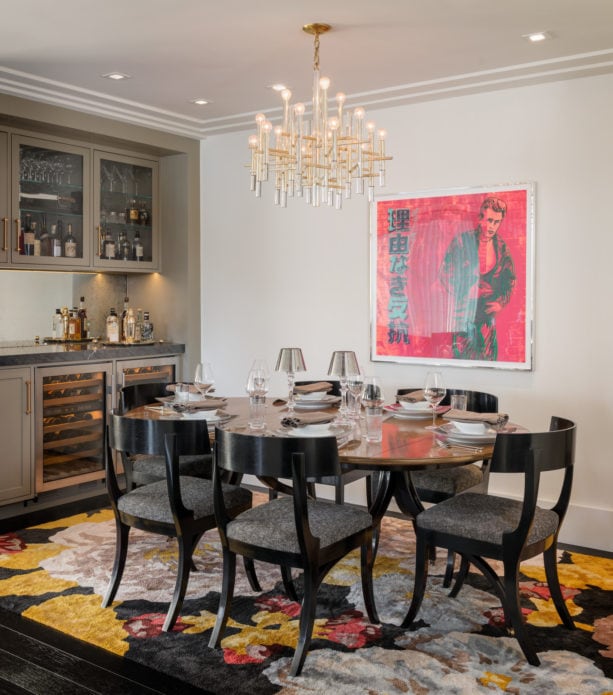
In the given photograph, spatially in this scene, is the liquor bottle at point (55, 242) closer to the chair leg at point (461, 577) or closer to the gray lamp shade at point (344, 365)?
the gray lamp shade at point (344, 365)

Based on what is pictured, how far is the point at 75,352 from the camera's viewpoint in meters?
4.74

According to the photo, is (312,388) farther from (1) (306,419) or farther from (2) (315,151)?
(2) (315,151)

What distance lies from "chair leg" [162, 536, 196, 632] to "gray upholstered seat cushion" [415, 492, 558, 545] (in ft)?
2.98

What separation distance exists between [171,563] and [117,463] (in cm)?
164

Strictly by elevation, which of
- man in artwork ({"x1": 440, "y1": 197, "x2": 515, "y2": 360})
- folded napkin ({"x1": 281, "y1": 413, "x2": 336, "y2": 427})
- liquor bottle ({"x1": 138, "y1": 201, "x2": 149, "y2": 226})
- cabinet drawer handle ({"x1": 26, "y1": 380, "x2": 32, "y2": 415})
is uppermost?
liquor bottle ({"x1": 138, "y1": 201, "x2": 149, "y2": 226})

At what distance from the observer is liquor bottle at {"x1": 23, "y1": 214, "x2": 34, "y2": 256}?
4.71m

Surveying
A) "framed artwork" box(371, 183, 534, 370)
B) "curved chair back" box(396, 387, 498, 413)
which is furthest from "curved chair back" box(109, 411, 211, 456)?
"framed artwork" box(371, 183, 534, 370)

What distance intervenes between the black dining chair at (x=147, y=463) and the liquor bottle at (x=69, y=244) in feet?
4.91

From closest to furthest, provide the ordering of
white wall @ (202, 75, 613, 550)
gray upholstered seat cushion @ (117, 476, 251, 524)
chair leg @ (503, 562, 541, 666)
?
chair leg @ (503, 562, 541, 666) → gray upholstered seat cushion @ (117, 476, 251, 524) → white wall @ (202, 75, 613, 550)

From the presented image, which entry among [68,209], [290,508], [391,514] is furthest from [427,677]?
[68,209]

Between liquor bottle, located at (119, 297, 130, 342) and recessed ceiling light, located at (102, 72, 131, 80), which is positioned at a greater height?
recessed ceiling light, located at (102, 72, 131, 80)

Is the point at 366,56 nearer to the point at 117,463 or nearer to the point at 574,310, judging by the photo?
the point at 574,310

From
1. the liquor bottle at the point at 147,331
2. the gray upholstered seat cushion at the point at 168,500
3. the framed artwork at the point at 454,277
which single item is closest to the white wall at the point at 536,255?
the framed artwork at the point at 454,277

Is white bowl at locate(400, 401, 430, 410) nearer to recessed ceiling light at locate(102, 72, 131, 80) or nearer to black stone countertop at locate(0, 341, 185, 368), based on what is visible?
black stone countertop at locate(0, 341, 185, 368)
